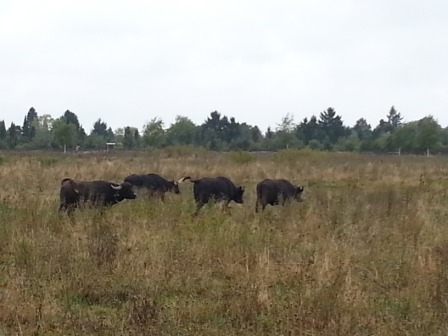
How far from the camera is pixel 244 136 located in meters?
77.6

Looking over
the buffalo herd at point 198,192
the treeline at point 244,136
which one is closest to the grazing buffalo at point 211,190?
the buffalo herd at point 198,192

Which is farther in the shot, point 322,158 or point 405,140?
point 405,140

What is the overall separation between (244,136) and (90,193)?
65.6m

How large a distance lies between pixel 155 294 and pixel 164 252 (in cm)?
138

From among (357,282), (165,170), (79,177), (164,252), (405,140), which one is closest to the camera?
(357,282)

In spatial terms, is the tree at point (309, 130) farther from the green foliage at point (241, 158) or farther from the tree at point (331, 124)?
the green foliage at point (241, 158)

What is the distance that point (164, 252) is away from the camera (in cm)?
764

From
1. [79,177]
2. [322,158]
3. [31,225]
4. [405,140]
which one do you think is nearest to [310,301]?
A: [31,225]

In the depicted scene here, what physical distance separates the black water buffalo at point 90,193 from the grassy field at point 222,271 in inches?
35.7

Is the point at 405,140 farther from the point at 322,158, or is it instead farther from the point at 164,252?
the point at 164,252

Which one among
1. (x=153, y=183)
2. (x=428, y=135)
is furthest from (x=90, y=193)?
(x=428, y=135)

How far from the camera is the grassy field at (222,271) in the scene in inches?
214

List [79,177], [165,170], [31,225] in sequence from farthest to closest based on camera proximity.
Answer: [165,170] → [79,177] → [31,225]

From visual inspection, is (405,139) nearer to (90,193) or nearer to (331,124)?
(331,124)
